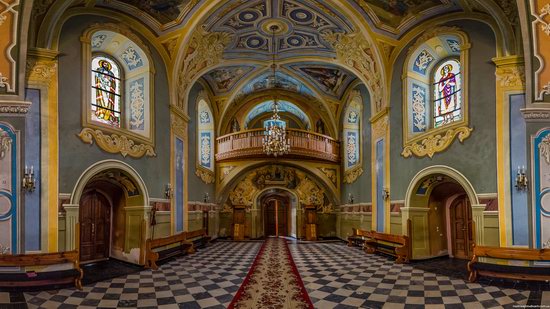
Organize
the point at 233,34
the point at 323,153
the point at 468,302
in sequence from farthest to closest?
the point at 323,153
the point at 233,34
the point at 468,302

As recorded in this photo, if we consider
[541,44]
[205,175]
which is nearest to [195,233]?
[205,175]

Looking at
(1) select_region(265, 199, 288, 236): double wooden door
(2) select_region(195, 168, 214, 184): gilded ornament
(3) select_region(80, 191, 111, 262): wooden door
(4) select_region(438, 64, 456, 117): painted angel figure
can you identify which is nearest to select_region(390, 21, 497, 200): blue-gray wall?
(4) select_region(438, 64, 456, 117): painted angel figure

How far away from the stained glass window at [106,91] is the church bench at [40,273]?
3.79 meters

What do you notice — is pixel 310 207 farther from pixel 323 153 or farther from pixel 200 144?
pixel 200 144

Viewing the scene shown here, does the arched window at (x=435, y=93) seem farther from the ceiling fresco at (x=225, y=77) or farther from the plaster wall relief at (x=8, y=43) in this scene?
the plaster wall relief at (x=8, y=43)

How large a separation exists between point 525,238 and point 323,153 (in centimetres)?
1067

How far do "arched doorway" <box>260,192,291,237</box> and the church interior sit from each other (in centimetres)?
458

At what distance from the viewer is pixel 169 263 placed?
10.7 metres

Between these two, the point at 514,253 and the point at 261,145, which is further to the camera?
the point at 261,145

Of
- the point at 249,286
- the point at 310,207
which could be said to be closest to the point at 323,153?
the point at 310,207

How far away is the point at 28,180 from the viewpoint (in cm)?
745

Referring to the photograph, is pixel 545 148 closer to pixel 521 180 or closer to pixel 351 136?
pixel 521 180

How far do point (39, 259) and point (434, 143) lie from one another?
1023 centimetres

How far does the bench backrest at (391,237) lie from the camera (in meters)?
10.6
